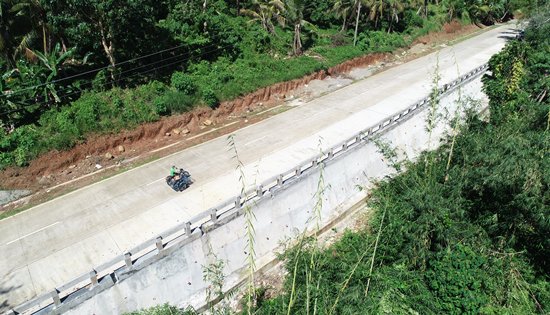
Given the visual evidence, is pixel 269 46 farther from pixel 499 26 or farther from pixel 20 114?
pixel 499 26

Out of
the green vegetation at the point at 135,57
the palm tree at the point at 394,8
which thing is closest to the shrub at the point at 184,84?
the green vegetation at the point at 135,57

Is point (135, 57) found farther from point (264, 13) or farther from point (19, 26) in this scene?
point (264, 13)

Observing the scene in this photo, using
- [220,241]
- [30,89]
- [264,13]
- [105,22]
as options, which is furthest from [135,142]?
[264,13]

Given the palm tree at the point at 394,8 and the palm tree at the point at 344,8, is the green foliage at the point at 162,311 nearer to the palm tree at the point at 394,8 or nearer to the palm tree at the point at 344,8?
the palm tree at the point at 344,8

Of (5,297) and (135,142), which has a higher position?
(135,142)

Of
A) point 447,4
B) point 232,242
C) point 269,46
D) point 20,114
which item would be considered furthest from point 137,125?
point 447,4

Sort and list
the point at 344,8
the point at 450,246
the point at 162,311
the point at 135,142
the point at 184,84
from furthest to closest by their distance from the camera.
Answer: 1. the point at 344,8
2. the point at 184,84
3. the point at 135,142
4. the point at 450,246
5. the point at 162,311

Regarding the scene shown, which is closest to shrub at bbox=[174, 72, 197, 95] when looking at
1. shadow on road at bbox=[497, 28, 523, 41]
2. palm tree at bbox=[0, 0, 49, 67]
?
palm tree at bbox=[0, 0, 49, 67]
